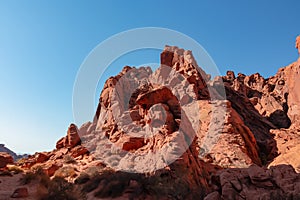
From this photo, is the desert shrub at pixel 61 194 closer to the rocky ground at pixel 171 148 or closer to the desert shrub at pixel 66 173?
the rocky ground at pixel 171 148

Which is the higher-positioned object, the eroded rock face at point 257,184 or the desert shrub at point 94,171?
the desert shrub at point 94,171

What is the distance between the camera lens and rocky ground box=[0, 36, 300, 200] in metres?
10.3

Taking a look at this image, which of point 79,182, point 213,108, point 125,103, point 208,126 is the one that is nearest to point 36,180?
point 79,182

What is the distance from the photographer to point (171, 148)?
1421 centimetres

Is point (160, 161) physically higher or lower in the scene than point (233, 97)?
lower

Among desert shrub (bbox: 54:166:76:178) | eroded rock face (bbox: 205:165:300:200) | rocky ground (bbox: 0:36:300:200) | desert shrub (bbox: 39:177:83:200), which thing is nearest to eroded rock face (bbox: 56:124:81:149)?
rocky ground (bbox: 0:36:300:200)

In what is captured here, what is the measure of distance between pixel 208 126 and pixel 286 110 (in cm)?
2583

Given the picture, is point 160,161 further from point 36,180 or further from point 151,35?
point 151,35

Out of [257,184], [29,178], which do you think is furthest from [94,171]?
[257,184]

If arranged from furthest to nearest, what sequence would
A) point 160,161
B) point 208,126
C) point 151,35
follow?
point 208,126, point 151,35, point 160,161

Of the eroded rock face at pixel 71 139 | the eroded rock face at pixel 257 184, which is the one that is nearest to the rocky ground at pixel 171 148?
the eroded rock face at pixel 257 184

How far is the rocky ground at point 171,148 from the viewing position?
405 inches

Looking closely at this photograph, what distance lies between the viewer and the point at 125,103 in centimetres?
3703

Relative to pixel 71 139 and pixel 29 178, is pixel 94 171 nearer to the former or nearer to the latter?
pixel 29 178
